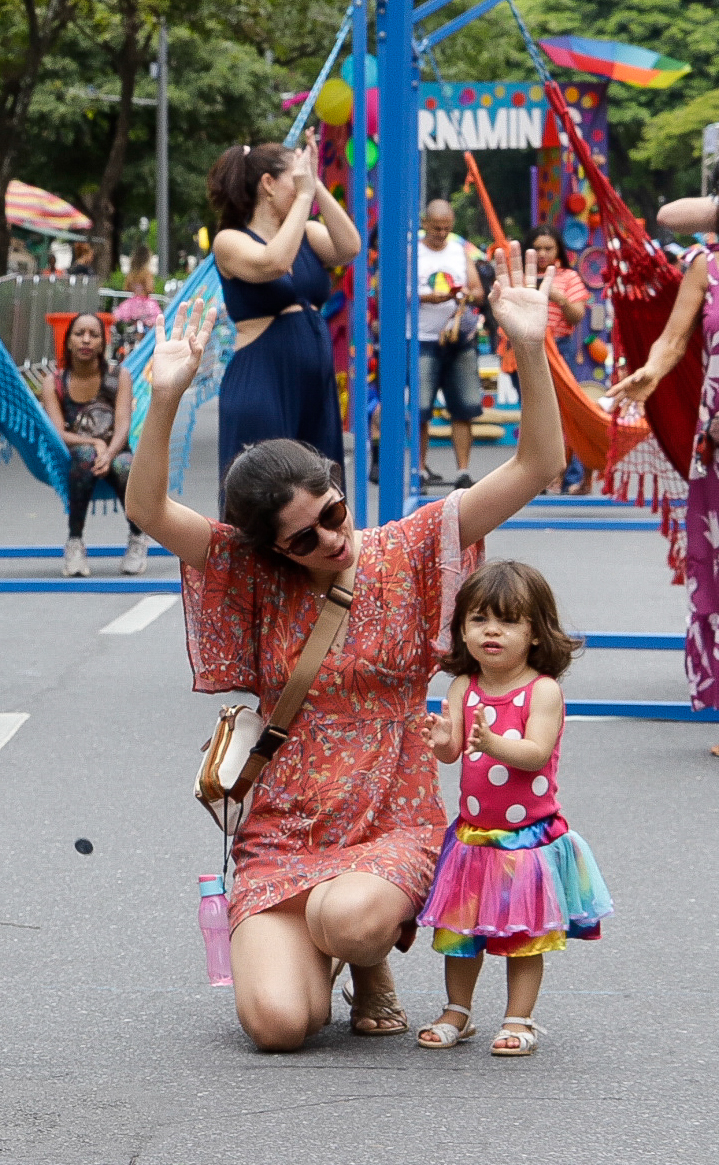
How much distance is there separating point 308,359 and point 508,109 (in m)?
12.5

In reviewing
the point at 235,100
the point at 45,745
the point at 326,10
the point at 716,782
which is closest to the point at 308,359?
the point at 45,745

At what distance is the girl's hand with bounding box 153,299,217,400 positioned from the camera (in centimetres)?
366

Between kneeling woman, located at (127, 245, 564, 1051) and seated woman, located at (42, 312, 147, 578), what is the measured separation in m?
6.45

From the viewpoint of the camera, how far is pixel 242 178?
688cm

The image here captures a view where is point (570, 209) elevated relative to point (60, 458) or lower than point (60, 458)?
elevated

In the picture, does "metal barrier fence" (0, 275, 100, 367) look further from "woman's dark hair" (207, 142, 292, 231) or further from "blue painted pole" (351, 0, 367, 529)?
"woman's dark hair" (207, 142, 292, 231)

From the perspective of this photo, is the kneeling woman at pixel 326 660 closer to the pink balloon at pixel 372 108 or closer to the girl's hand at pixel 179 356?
the girl's hand at pixel 179 356

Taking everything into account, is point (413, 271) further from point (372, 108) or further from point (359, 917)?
point (359, 917)

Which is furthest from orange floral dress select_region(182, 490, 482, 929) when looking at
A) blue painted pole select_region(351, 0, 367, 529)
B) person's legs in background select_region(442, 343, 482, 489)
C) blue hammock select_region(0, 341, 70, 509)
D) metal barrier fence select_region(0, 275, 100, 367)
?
metal barrier fence select_region(0, 275, 100, 367)

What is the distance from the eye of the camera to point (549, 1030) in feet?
12.7

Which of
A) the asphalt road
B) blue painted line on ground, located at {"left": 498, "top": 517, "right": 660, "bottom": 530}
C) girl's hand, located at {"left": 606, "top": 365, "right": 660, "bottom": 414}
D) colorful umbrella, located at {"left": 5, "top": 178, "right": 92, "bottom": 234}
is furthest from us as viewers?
colorful umbrella, located at {"left": 5, "top": 178, "right": 92, "bottom": 234}

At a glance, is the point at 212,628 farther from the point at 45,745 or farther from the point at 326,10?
the point at 326,10

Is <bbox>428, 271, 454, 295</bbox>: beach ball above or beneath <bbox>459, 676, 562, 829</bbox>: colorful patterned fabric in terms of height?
above

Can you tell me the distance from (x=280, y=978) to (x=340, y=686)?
0.55 meters
